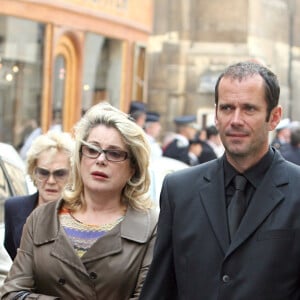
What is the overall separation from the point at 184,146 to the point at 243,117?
12.7 meters

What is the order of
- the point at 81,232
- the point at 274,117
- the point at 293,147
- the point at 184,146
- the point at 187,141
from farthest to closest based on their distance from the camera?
the point at 187,141 → the point at 184,146 → the point at 293,147 → the point at 81,232 → the point at 274,117

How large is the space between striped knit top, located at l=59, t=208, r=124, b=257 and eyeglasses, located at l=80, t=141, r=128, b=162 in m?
0.30

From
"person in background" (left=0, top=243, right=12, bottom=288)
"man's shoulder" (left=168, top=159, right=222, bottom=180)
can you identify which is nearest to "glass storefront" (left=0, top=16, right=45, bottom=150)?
"person in background" (left=0, top=243, right=12, bottom=288)

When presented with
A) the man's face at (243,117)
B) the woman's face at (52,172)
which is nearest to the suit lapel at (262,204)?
the man's face at (243,117)

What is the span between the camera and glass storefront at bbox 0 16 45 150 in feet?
54.4

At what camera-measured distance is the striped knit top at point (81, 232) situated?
4.75 m

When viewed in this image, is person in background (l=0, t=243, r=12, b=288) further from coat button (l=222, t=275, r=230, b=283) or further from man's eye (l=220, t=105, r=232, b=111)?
man's eye (l=220, t=105, r=232, b=111)

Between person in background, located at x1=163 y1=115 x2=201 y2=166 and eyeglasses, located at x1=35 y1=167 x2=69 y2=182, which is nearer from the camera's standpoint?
eyeglasses, located at x1=35 y1=167 x2=69 y2=182

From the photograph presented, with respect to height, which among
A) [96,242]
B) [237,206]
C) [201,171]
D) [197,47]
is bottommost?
[96,242]

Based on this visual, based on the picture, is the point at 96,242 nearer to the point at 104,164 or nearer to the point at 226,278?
the point at 104,164

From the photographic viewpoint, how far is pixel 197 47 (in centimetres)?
2912

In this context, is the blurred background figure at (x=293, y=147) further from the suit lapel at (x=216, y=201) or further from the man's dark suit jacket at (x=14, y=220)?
the suit lapel at (x=216, y=201)

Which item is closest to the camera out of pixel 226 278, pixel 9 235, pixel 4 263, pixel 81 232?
pixel 226 278

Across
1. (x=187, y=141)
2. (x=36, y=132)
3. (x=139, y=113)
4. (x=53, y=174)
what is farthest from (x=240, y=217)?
(x=187, y=141)
